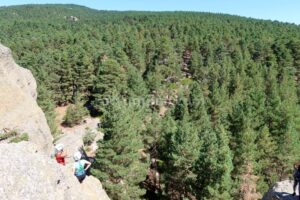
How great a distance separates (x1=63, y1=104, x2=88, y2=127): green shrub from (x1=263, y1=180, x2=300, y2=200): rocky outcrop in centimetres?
Answer: 4982

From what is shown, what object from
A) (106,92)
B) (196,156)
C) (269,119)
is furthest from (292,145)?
(106,92)

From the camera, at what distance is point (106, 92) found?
7362cm

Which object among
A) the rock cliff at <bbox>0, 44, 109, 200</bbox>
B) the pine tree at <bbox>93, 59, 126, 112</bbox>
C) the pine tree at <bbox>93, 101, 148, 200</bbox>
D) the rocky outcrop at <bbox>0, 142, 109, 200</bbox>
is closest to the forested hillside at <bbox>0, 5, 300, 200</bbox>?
the pine tree at <bbox>93, 101, 148, 200</bbox>

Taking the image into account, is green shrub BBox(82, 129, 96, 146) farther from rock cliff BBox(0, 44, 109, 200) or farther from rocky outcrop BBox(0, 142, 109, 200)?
rocky outcrop BBox(0, 142, 109, 200)

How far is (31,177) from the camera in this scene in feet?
53.0

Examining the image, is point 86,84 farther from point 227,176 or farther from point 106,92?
point 227,176

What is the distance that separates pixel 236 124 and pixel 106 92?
3530 cm

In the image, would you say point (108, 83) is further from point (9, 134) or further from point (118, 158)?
point (9, 134)

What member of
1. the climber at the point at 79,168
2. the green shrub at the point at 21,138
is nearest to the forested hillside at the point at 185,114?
the green shrub at the point at 21,138

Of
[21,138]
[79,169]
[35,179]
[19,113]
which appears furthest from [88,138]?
[35,179]

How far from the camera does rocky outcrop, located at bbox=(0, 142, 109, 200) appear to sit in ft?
50.2

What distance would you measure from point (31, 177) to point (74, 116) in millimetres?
53956

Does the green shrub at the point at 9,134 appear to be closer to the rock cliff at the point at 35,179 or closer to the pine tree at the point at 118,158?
the pine tree at the point at 118,158

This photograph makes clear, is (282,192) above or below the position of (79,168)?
below
